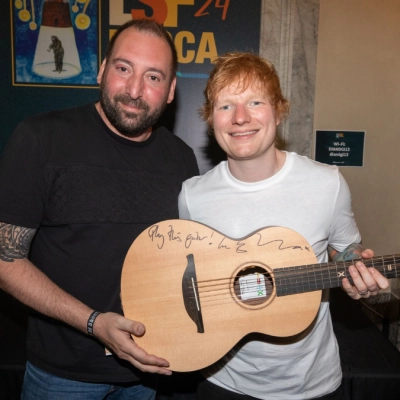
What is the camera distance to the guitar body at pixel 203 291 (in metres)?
1.48

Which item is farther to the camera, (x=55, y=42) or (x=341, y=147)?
(x=341, y=147)

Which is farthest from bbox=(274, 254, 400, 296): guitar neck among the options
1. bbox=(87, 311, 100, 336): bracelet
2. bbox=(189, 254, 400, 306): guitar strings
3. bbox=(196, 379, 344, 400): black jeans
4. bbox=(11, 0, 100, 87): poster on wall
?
bbox=(11, 0, 100, 87): poster on wall

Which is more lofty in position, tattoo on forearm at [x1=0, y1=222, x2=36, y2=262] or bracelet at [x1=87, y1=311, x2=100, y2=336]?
tattoo on forearm at [x1=0, y1=222, x2=36, y2=262]

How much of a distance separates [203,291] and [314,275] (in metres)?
0.40

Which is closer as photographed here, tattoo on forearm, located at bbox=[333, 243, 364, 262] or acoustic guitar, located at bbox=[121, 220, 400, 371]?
acoustic guitar, located at bbox=[121, 220, 400, 371]

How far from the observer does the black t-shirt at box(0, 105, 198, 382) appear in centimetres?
153

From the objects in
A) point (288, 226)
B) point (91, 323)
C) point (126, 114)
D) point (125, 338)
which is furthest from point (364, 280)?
point (126, 114)

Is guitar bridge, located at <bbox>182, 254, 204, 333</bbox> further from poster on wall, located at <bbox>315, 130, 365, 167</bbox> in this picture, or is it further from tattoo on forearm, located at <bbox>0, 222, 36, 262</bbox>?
poster on wall, located at <bbox>315, 130, 365, 167</bbox>

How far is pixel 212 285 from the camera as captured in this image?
150 cm

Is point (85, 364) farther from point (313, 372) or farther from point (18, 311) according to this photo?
point (18, 311)

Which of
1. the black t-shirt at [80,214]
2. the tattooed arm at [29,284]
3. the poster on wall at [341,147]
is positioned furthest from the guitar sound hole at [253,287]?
the poster on wall at [341,147]

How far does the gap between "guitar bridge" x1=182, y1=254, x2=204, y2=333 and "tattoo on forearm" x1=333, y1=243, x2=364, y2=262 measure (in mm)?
609

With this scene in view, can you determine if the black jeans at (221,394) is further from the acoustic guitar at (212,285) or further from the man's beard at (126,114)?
the man's beard at (126,114)
